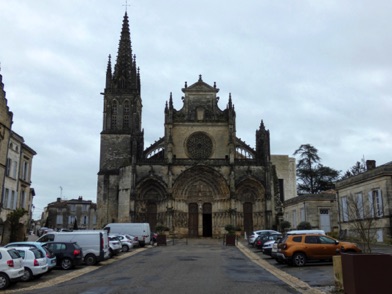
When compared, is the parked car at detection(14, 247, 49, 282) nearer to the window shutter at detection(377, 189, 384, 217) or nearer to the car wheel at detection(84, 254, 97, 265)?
the car wheel at detection(84, 254, 97, 265)

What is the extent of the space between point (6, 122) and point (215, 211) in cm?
2399

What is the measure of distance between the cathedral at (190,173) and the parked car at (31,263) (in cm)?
2807

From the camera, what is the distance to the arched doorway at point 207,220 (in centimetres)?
4638

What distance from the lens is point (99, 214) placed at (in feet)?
153

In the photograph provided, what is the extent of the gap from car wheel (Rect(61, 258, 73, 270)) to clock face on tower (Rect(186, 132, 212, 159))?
29.2m

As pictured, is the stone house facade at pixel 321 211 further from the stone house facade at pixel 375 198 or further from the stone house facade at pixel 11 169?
the stone house facade at pixel 11 169

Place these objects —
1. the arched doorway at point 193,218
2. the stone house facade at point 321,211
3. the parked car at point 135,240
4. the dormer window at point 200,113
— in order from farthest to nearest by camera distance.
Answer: the dormer window at point 200,113
the arched doorway at point 193,218
the stone house facade at point 321,211
the parked car at point 135,240

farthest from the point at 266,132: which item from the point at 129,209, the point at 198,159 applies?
the point at 129,209

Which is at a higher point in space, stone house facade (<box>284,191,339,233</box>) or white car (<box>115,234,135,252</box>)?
stone house facade (<box>284,191,339,233</box>)

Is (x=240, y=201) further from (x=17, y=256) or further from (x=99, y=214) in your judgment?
(x=17, y=256)

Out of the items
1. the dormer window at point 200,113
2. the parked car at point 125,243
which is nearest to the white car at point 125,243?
the parked car at point 125,243

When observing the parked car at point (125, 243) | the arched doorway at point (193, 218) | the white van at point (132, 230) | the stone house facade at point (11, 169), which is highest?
the stone house facade at point (11, 169)

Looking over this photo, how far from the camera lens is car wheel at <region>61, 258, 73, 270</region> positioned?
19062mm

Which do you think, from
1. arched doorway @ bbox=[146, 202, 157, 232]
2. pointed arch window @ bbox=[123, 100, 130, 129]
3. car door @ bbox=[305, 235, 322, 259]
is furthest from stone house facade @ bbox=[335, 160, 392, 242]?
pointed arch window @ bbox=[123, 100, 130, 129]
